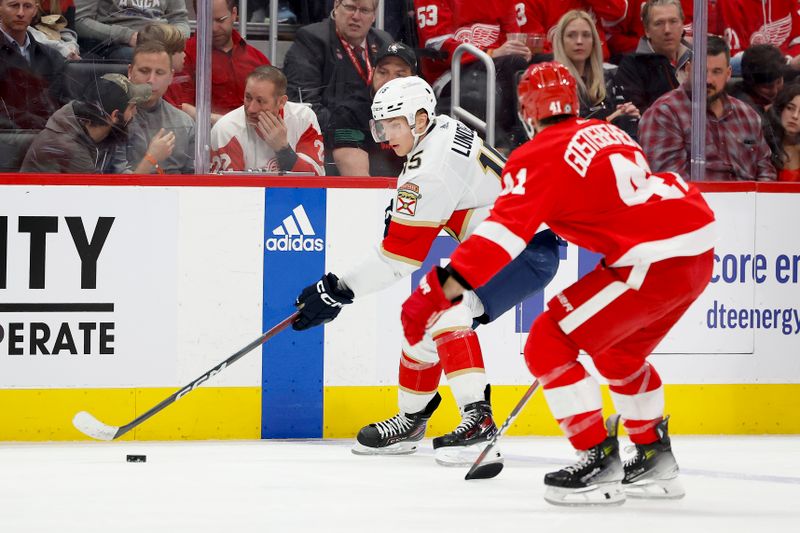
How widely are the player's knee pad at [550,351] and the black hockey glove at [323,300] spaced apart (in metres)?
0.94

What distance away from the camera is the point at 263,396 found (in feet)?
16.2

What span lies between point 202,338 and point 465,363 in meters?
1.14

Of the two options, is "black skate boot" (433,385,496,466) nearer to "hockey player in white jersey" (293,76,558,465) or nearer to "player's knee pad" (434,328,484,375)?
"hockey player in white jersey" (293,76,558,465)

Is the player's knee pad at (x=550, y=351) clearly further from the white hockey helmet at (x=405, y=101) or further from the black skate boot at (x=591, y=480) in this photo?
the white hockey helmet at (x=405, y=101)

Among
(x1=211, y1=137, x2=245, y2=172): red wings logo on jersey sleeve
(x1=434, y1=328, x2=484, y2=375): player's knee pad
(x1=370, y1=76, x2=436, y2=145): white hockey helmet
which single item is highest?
(x1=370, y1=76, x2=436, y2=145): white hockey helmet

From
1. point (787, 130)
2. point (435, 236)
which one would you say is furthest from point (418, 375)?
point (787, 130)

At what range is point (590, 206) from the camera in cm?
330

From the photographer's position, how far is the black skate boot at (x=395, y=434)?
15.0 ft

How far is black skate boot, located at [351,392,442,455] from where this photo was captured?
4559mm

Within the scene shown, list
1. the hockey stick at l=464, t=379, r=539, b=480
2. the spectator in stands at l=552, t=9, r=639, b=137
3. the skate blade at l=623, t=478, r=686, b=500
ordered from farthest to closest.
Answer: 1. the spectator in stands at l=552, t=9, r=639, b=137
2. the hockey stick at l=464, t=379, r=539, b=480
3. the skate blade at l=623, t=478, r=686, b=500

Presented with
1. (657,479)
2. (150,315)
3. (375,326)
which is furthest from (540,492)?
(150,315)

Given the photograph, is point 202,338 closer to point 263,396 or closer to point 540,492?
point 263,396

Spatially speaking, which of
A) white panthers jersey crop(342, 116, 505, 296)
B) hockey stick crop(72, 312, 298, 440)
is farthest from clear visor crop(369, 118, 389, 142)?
hockey stick crop(72, 312, 298, 440)

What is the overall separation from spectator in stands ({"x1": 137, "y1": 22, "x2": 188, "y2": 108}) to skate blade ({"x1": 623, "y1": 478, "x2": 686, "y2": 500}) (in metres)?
2.34
